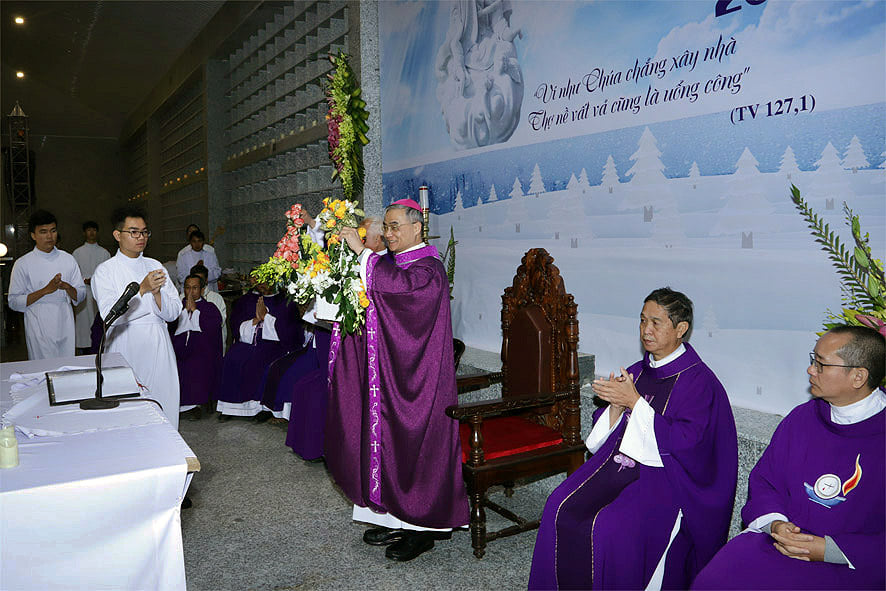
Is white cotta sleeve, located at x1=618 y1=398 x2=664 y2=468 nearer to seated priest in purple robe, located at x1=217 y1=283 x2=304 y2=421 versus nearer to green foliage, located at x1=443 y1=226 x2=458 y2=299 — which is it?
green foliage, located at x1=443 y1=226 x2=458 y2=299

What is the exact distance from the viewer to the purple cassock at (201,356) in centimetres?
630

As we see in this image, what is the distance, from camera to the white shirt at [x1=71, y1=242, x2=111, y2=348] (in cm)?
942

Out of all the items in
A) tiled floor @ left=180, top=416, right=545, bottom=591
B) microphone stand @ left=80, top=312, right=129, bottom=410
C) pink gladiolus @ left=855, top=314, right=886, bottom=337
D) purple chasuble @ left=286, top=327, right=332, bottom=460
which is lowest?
tiled floor @ left=180, top=416, right=545, bottom=591

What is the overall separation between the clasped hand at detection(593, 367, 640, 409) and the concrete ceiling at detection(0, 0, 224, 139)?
9.31 meters

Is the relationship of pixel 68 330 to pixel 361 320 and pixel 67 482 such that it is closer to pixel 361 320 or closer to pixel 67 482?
pixel 361 320

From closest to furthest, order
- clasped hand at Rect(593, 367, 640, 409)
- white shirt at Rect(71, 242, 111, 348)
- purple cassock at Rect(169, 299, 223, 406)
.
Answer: clasped hand at Rect(593, 367, 640, 409)
purple cassock at Rect(169, 299, 223, 406)
white shirt at Rect(71, 242, 111, 348)

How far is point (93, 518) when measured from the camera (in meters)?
1.94

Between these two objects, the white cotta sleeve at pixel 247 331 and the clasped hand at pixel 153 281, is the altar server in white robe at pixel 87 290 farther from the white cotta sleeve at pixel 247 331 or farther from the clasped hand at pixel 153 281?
the clasped hand at pixel 153 281

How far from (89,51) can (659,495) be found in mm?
12385

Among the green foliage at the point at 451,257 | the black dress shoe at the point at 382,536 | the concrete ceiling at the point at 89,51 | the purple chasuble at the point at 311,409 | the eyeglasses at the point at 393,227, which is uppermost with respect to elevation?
the concrete ceiling at the point at 89,51

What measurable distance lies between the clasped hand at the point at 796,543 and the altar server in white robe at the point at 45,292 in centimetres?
565

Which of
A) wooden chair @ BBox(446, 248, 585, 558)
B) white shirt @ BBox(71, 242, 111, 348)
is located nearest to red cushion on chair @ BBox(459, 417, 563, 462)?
wooden chair @ BBox(446, 248, 585, 558)

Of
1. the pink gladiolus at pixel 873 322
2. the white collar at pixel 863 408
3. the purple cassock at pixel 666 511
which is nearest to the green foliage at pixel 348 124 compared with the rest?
the purple cassock at pixel 666 511

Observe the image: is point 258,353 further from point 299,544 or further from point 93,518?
point 93,518
